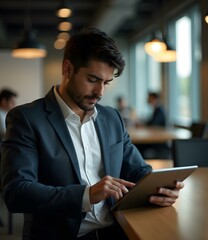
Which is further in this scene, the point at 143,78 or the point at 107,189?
the point at 143,78

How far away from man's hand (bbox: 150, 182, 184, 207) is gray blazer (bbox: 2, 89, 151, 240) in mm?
210

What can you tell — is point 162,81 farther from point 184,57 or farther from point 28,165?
point 28,165

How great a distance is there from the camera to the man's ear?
5.57ft

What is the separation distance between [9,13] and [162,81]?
12.2 ft

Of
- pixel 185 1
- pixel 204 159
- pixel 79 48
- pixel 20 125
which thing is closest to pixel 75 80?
pixel 79 48

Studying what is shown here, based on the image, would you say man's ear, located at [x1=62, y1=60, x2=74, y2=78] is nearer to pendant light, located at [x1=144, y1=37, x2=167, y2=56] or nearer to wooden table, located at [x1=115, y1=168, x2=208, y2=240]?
wooden table, located at [x1=115, y1=168, x2=208, y2=240]

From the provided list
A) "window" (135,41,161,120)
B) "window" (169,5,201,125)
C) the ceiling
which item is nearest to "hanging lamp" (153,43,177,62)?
"window" (169,5,201,125)

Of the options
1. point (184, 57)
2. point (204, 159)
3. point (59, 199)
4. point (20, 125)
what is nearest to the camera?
point (59, 199)

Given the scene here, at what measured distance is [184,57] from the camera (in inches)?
306

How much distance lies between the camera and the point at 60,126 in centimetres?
169

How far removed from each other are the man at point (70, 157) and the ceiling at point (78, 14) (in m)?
5.38

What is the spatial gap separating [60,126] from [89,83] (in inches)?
8.1

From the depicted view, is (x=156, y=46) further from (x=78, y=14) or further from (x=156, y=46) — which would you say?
(x=78, y=14)

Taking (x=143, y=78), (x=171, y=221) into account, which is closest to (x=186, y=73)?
(x=143, y=78)
